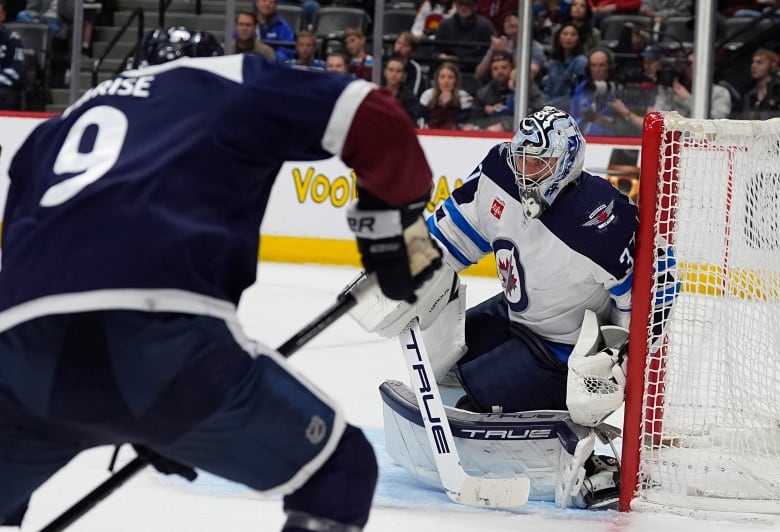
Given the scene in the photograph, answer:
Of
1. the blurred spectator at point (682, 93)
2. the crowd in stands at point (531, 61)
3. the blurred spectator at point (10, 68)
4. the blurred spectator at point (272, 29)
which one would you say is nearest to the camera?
the blurred spectator at point (682, 93)

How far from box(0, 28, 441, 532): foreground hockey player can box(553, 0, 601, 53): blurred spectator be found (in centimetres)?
591

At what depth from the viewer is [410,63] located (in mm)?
7645

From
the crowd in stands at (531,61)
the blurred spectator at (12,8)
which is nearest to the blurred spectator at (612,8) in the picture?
the crowd in stands at (531,61)

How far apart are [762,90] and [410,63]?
77.2 inches

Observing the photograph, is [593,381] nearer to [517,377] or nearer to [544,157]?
[517,377]

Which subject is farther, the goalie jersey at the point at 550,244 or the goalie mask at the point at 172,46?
the goalie jersey at the point at 550,244

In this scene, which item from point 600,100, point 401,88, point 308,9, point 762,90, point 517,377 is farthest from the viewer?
point 308,9

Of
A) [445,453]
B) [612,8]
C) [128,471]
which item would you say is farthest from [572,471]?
[612,8]

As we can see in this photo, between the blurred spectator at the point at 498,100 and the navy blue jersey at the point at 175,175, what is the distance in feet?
18.6

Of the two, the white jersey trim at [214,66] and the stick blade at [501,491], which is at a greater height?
the white jersey trim at [214,66]

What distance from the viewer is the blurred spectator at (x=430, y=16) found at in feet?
25.9

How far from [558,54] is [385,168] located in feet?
19.3

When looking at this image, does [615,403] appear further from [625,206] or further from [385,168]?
[385,168]

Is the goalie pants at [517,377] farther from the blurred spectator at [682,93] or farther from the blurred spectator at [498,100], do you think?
the blurred spectator at [498,100]
